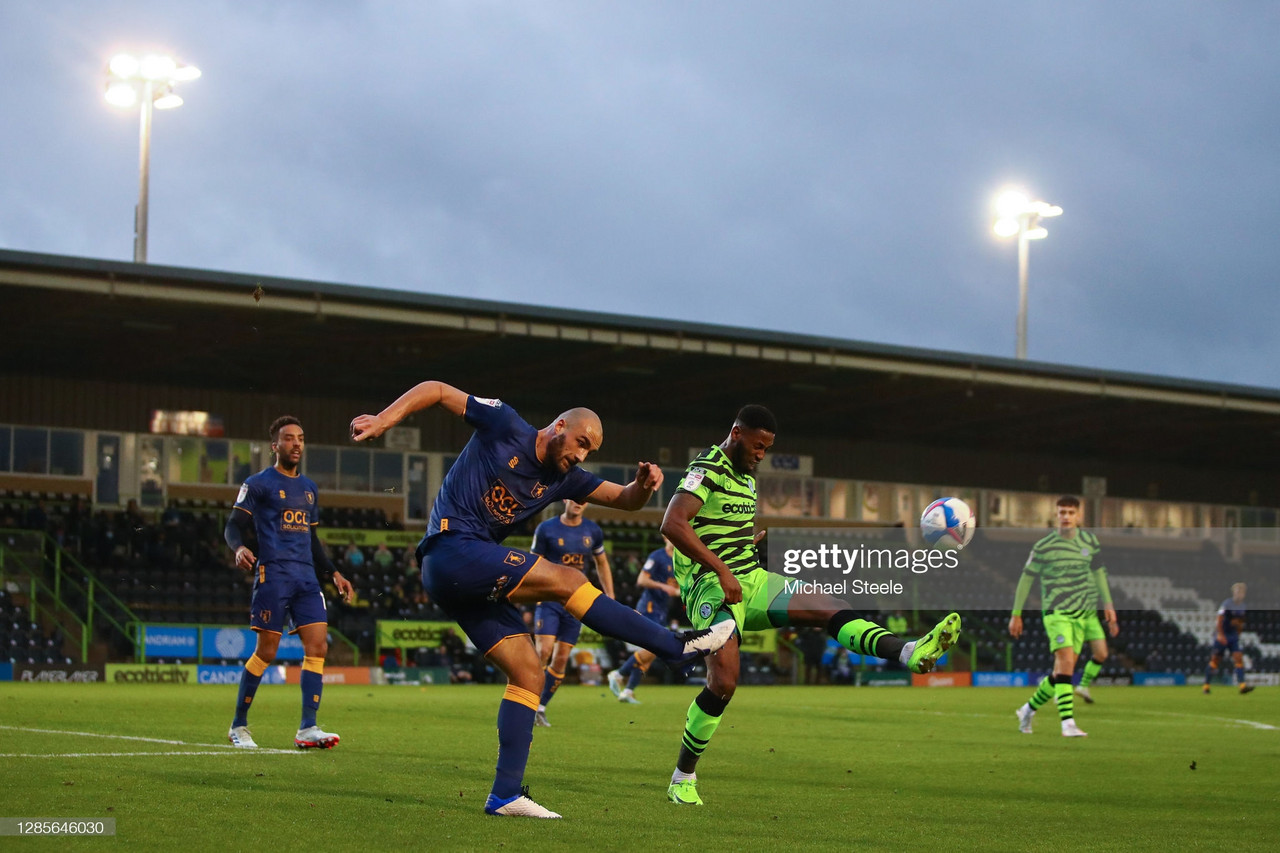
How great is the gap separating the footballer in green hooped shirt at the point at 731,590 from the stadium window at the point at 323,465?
99.1 feet

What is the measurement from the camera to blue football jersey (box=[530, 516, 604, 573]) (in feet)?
52.9

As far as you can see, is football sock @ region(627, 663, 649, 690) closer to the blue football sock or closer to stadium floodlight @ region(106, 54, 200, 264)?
the blue football sock

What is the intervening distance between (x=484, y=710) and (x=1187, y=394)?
83.9ft

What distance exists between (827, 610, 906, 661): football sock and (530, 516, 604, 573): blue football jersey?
765 cm

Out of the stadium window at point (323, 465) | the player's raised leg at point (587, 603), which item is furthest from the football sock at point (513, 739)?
the stadium window at point (323, 465)

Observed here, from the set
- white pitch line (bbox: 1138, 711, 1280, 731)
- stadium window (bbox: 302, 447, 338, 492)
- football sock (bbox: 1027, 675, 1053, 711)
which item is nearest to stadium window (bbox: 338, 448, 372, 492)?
stadium window (bbox: 302, 447, 338, 492)

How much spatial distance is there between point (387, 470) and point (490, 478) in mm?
32282

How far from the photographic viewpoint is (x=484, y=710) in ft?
56.9

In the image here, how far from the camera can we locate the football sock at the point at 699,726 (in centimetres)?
807

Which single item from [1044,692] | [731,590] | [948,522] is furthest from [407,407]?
[1044,692]

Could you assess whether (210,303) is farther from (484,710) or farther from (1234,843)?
(1234,843)

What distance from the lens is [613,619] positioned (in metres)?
7.00

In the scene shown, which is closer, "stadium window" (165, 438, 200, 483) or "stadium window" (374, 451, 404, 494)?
"stadium window" (165, 438, 200, 483)

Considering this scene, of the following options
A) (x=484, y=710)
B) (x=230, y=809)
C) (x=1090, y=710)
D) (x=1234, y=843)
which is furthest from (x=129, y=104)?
(x=1234, y=843)
